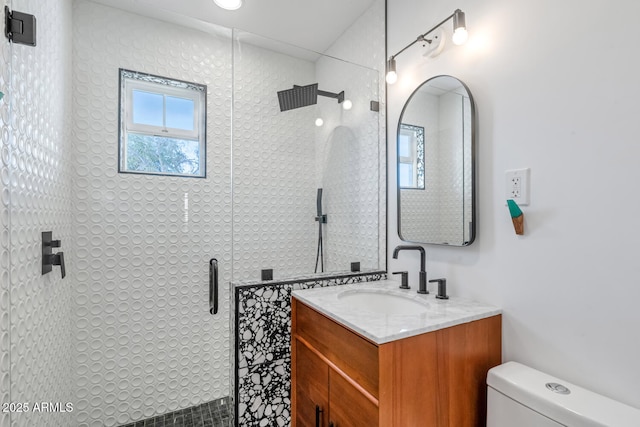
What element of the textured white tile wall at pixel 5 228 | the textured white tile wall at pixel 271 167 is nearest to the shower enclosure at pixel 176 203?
the textured white tile wall at pixel 271 167

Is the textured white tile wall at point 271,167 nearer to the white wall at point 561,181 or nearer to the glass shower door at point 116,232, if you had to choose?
the glass shower door at point 116,232

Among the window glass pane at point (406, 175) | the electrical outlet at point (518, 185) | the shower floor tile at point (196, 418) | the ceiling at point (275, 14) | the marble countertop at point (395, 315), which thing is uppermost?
the ceiling at point (275, 14)

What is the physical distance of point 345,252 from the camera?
1804mm

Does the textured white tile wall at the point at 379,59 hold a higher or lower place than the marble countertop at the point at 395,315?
→ higher

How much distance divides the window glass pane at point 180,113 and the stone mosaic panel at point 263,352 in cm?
122

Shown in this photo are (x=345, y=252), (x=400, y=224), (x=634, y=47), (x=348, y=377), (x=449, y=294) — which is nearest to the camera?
(x=634, y=47)

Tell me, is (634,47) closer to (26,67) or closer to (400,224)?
(400,224)

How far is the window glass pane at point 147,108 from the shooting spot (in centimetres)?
186

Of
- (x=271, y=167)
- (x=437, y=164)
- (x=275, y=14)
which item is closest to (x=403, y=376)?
(x=437, y=164)

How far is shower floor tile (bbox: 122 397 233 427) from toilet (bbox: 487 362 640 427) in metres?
1.53

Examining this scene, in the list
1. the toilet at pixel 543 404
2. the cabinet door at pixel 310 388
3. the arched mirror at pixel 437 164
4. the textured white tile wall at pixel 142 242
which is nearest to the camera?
the toilet at pixel 543 404

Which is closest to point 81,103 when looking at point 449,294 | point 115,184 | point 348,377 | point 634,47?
point 115,184

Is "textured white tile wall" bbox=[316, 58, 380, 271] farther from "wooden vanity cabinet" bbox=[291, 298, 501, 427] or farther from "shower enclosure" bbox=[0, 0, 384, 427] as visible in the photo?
"wooden vanity cabinet" bbox=[291, 298, 501, 427]

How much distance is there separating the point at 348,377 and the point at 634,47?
4.48 feet
